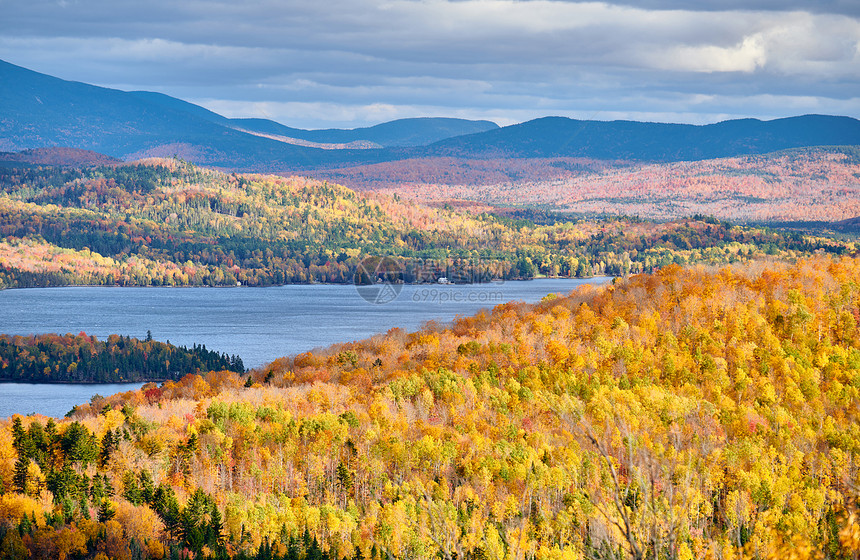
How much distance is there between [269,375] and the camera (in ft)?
305

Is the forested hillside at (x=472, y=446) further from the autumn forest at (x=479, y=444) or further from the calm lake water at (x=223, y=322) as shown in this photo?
the calm lake water at (x=223, y=322)

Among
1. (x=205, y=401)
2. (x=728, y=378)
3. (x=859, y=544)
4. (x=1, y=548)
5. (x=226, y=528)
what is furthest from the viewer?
(x=728, y=378)

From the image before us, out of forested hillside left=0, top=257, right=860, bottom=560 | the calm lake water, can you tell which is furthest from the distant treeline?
forested hillside left=0, top=257, right=860, bottom=560

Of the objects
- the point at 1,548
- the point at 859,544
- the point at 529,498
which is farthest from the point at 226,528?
the point at 859,544

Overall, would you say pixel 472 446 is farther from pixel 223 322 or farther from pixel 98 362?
pixel 223 322

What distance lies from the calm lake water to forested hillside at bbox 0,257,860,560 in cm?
2354

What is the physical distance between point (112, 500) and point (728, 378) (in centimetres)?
5375

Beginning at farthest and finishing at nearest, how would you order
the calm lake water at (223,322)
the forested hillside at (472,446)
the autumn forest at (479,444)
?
the calm lake water at (223,322), the forested hillside at (472,446), the autumn forest at (479,444)

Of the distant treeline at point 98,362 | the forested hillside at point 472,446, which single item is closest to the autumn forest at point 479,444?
the forested hillside at point 472,446

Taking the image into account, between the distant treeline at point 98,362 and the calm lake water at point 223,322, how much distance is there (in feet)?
11.3

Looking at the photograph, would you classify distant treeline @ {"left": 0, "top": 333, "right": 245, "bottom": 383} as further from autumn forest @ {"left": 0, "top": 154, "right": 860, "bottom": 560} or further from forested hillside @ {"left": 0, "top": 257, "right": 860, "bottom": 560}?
forested hillside @ {"left": 0, "top": 257, "right": 860, "bottom": 560}

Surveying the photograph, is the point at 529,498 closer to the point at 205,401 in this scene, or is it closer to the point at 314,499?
the point at 314,499

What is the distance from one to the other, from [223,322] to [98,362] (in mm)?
43564

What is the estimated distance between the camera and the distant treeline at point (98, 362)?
117812mm
